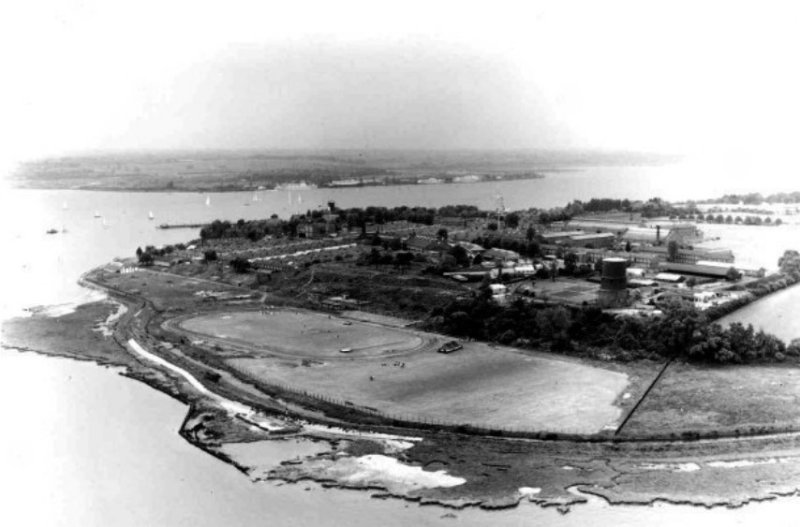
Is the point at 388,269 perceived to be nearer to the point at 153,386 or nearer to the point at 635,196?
the point at 153,386

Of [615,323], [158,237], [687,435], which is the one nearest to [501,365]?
[615,323]

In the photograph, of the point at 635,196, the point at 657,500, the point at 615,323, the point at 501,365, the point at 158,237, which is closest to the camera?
the point at 657,500

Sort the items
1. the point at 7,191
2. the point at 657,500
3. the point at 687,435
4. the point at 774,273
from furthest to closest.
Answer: the point at 7,191 < the point at 774,273 < the point at 687,435 < the point at 657,500

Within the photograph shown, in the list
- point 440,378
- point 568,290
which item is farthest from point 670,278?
point 440,378

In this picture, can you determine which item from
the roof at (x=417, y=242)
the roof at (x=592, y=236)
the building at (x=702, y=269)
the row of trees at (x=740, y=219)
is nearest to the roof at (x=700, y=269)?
the building at (x=702, y=269)

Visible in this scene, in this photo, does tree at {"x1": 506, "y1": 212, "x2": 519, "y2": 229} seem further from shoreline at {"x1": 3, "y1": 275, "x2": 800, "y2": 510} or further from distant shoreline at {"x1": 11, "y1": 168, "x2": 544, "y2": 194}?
distant shoreline at {"x1": 11, "y1": 168, "x2": 544, "y2": 194}

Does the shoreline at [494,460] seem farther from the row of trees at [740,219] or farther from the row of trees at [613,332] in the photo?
the row of trees at [740,219]

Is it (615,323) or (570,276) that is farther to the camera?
(570,276)

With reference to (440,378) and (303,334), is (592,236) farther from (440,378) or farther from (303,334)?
(440,378)
